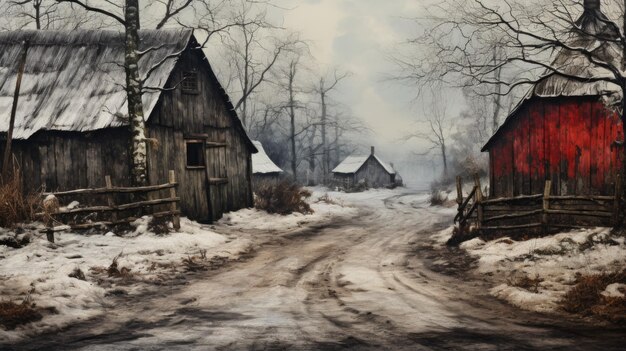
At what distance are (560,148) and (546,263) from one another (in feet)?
19.5

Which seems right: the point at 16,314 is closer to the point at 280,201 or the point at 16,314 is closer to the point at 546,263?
the point at 546,263

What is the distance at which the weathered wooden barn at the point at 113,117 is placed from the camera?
15492mm

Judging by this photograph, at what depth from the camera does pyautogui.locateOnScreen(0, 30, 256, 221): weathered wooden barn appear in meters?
15.5

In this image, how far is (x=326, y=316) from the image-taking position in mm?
6090

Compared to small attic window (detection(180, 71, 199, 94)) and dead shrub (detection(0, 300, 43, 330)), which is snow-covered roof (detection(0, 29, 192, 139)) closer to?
small attic window (detection(180, 71, 199, 94))

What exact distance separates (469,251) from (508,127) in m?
5.56

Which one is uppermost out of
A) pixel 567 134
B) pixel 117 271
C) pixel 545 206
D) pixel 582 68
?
pixel 582 68

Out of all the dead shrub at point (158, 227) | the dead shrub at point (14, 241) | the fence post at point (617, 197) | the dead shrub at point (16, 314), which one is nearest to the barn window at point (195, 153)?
the dead shrub at point (158, 227)

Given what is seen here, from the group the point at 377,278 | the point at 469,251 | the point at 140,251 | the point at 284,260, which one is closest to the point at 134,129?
the point at 140,251

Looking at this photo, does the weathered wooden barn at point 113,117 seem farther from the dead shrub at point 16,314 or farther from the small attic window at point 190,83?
the dead shrub at point 16,314

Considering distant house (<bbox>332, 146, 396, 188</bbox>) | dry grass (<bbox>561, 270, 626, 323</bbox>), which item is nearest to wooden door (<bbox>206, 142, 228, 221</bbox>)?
dry grass (<bbox>561, 270, 626, 323</bbox>)

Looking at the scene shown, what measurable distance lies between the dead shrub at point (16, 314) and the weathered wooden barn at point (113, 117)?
871 centimetres

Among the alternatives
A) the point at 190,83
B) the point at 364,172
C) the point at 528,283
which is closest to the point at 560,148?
the point at 528,283

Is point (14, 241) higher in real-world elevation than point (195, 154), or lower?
lower
